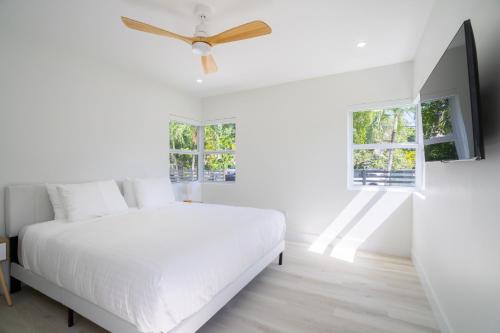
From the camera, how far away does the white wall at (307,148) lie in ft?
10.8

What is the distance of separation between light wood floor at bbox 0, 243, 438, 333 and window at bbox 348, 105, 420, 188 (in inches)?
48.8

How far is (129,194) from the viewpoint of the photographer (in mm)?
3252

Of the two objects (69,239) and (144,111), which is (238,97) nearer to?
(144,111)

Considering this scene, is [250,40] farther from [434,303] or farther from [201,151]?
[434,303]

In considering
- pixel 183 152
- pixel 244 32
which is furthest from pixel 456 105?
pixel 183 152

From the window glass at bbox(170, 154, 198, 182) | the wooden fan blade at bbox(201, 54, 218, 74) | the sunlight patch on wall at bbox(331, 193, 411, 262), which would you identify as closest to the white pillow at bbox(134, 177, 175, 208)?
the window glass at bbox(170, 154, 198, 182)

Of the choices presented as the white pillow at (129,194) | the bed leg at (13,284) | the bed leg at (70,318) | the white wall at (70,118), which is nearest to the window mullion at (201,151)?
the white wall at (70,118)

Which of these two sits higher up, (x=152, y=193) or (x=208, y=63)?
(x=208, y=63)

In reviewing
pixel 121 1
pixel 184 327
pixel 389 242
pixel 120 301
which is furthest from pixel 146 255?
pixel 389 242

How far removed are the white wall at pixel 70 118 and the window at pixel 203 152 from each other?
20.0 inches

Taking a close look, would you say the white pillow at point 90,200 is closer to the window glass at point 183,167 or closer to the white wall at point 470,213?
the window glass at point 183,167

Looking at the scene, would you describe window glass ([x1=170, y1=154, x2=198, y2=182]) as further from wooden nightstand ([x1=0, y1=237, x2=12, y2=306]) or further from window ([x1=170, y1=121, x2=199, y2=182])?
wooden nightstand ([x1=0, y1=237, x2=12, y2=306])

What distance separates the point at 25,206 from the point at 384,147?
444 centimetres

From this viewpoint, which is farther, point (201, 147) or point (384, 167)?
point (201, 147)
